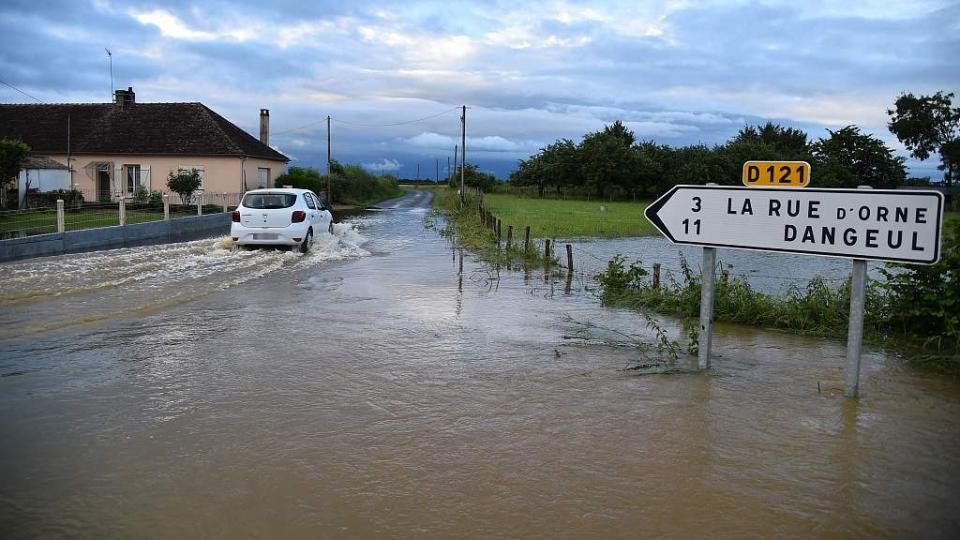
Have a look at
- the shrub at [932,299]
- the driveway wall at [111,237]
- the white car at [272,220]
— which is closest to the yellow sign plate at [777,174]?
the shrub at [932,299]

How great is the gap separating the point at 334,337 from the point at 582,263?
10.5 metres

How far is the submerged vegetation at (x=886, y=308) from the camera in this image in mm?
8398

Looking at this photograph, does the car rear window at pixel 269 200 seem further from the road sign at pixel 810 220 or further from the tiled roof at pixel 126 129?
the tiled roof at pixel 126 129

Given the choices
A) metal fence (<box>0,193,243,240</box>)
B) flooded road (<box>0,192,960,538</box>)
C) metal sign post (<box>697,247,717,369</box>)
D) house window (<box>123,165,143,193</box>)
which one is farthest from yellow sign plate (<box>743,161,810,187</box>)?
house window (<box>123,165,143,193</box>)

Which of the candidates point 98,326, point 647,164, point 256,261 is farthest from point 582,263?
Result: point 647,164

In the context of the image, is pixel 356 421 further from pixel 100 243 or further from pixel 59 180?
pixel 59 180

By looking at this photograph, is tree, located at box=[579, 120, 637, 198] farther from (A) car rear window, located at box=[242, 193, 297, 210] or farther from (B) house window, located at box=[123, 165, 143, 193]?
(A) car rear window, located at box=[242, 193, 297, 210]

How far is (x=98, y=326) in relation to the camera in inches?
352

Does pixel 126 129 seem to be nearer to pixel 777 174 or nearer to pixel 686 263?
pixel 686 263

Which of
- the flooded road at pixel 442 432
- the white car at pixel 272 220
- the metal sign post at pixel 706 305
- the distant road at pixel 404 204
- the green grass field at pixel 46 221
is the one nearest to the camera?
the flooded road at pixel 442 432

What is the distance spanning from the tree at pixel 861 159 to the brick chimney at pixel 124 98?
55.6 m

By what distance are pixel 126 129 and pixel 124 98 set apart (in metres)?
3.52

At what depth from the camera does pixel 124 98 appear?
4388 centimetres

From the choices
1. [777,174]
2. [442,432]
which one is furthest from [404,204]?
[442,432]
